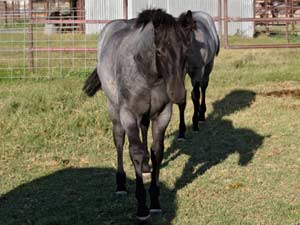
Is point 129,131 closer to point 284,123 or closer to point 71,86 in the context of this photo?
point 284,123

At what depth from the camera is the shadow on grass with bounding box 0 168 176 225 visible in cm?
484

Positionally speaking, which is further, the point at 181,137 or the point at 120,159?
the point at 181,137

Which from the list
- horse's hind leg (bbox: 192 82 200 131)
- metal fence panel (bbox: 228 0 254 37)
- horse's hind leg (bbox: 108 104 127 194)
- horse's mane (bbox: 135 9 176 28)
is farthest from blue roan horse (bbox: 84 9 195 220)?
metal fence panel (bbox: 228 0 254 37)

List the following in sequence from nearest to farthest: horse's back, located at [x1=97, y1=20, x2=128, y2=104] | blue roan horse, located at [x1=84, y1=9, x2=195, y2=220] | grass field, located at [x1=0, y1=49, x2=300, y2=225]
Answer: blue roan horse, located at [x1=84, y1=9, x2=195, y2=220] → grass field, located at [x1=0, y1=49, x2=300, y2=225] → horse's back, located at [x1=97, y1=20, x2=128, y2=104]

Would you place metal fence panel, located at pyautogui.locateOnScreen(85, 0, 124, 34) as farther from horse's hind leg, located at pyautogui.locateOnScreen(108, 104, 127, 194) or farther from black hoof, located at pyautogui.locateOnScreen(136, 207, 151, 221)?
black hoof, located at pyautogui.locateOnScreen(136, 207, 151, 221)

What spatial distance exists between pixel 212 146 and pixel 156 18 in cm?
→ 347

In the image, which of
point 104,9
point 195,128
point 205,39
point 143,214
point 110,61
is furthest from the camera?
point 104,9

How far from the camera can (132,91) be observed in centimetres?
466

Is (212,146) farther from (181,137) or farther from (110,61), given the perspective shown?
(110,61)

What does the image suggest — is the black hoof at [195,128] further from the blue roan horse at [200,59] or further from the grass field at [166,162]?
the grass field at [166,162]

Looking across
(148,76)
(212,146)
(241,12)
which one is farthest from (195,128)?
(241,12)

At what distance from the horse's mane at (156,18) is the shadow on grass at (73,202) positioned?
5.69 feet

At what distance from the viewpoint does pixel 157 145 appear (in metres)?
4.90

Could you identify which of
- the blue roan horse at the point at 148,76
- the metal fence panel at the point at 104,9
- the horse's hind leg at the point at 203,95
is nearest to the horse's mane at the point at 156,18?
the blue roan horse at the point at 148,76
